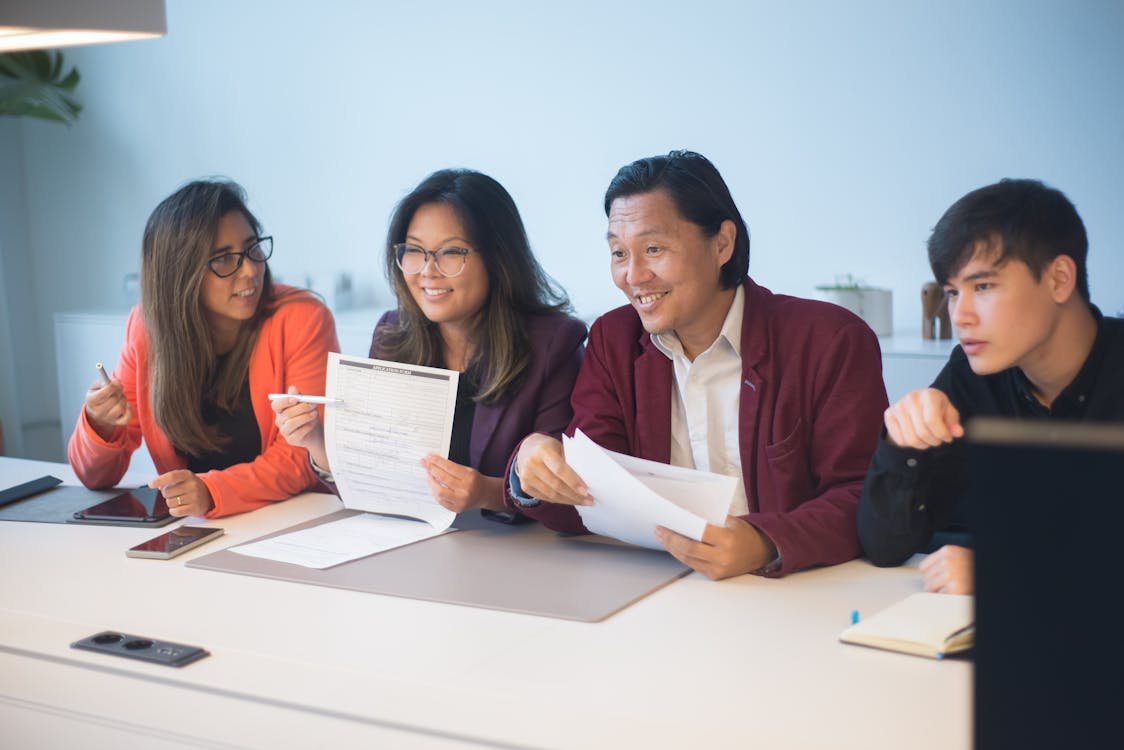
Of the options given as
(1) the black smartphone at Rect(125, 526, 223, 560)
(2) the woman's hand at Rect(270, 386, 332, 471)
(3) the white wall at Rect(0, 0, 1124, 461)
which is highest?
(3) the white wall at Rect(0, 0, 1124, 461)

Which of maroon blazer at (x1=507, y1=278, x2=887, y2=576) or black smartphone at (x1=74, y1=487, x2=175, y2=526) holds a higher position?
maroon blazer at (x1=507, y1=278, x2=887, y2=576)

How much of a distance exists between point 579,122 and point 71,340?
2464mm

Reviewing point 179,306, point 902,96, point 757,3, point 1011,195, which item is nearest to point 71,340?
point 179,306

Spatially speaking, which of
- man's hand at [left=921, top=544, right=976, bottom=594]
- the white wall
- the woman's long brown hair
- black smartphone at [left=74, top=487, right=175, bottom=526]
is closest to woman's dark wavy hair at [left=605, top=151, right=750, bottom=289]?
man's hand at [left=921, top=544, right=976, bottom=594]

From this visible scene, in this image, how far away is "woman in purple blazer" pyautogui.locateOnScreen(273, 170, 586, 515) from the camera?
7.27 feet

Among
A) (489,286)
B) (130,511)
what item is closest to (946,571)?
(489,286)

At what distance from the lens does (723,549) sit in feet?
5.36

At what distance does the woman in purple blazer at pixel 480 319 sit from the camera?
7.27ft

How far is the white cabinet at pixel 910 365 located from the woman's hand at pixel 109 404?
2202 millimetres

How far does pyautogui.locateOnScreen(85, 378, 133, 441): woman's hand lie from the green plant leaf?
2944mm

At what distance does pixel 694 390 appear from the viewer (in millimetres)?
2068

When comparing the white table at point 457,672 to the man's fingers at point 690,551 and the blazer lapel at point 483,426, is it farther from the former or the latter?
the blazer lapel at point 483,426

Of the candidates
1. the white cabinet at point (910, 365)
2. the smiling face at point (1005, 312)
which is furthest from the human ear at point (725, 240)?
the white cabinet at point (910, 365)

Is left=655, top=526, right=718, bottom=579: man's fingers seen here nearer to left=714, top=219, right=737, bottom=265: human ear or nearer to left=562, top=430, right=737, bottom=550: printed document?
left=562, top=430, right=737, bottom=550: printed document
